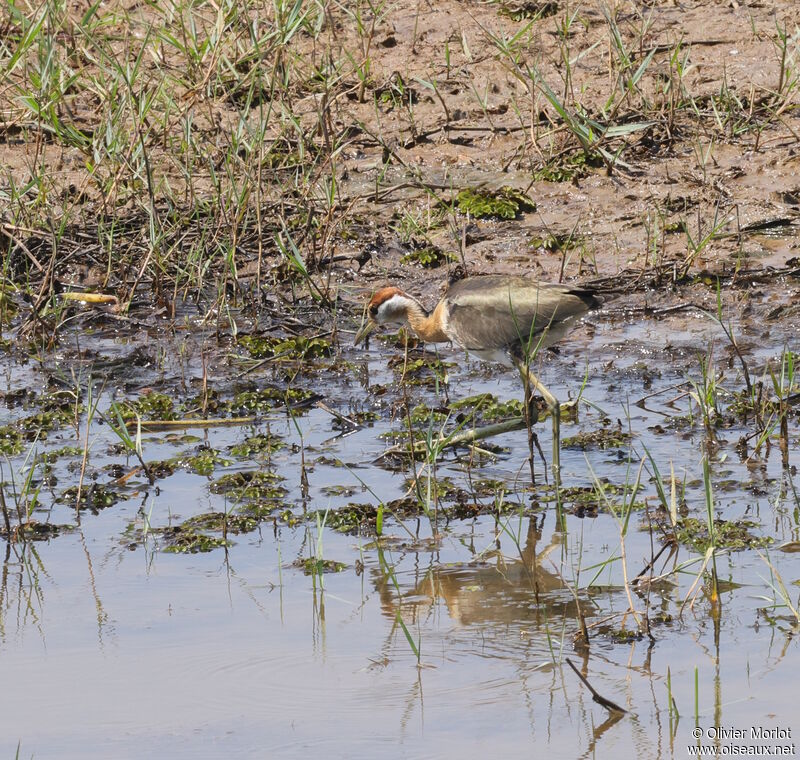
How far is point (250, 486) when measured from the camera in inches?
250

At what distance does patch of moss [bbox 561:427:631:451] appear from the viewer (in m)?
6.79

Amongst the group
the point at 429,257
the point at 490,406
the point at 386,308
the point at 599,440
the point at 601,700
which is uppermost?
the point at 429,257

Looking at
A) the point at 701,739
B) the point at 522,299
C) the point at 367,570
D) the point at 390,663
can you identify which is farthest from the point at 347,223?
the point at 701,739

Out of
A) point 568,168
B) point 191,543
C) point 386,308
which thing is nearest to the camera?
point 191,543

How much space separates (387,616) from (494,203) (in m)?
4.82

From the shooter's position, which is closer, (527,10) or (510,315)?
(510,315)

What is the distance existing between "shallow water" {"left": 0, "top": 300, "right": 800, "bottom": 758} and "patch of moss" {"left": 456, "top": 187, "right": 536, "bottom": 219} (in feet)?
8.16

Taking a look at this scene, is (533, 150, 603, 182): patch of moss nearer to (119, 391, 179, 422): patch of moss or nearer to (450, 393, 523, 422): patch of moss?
(450, 393, 523, 422): patch of moss

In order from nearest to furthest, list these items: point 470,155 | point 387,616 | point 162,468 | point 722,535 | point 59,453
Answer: point 387,616
point 722,535
point 162,468
point 59,453
point 470,155

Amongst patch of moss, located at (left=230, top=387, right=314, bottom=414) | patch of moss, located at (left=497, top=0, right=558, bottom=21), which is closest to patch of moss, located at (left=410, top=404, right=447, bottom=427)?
patch of moss, located at (left=230, top=387, right=314, bottom=414)

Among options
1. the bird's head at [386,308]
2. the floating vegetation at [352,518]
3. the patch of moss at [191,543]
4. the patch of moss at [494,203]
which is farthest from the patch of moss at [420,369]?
the patch of moss at [191,543]

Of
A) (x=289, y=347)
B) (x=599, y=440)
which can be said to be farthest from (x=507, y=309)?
(x=289, y=347)

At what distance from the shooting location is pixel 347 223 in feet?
31.0

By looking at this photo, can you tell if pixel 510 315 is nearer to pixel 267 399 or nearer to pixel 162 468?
pixel 267 399
